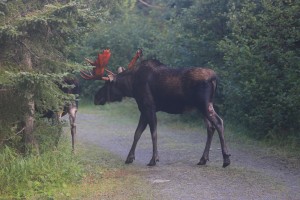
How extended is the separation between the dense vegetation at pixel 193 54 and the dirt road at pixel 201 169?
1.15m

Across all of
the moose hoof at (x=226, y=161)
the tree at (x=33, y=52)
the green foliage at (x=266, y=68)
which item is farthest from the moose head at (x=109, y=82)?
the green foliage at (x=266, y=68)

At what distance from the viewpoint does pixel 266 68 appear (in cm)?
1386

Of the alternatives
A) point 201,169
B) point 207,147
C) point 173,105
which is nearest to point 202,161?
point 207,147

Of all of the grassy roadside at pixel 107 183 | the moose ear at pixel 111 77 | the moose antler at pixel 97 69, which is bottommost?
the grassy roadside at pixel 107 183

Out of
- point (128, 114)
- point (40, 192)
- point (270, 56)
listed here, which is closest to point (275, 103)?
point (270, 56)

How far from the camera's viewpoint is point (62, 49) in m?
11.0

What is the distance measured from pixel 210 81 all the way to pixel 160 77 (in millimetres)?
1129

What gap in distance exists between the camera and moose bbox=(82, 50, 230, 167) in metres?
11.2

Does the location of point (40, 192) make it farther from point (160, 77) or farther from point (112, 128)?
point (112, 128)

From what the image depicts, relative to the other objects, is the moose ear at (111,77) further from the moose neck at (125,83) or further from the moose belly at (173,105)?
the moose belly at (173,105)

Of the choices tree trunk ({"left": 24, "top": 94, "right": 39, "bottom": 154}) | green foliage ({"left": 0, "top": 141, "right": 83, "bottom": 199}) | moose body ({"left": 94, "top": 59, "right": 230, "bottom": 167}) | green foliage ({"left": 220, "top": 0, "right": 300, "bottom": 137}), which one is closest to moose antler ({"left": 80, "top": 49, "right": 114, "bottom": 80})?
moose body ({"left": 94, "top": 59, "right": 230, "bottom": 167})

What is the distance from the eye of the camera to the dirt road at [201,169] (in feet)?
29.3

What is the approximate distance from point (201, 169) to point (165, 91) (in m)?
1.81

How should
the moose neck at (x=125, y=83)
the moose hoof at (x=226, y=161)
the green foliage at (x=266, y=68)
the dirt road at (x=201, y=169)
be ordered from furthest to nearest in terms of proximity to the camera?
the green foliage at (x=266, y=68), the moose neck at (x=125, y=83), the moose hoof at (x=226, y=161), the dirt road at (x=201, y=169)
